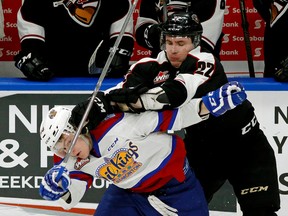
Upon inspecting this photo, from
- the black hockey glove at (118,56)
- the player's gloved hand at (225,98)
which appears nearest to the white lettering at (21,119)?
the black hockey glove at (118,56)

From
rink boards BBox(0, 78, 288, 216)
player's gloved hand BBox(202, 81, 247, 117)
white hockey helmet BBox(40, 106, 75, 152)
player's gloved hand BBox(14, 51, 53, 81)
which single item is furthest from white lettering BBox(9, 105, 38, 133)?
player's gloved hand BBox(202, 81, 247, 117)

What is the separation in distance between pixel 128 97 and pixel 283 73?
1182 mm

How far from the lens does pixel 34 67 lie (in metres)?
4.32

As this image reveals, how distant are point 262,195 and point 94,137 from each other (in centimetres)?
76

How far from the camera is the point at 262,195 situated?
3.68 meters

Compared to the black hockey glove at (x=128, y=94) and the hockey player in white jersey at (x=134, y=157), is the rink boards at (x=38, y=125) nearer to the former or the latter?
the hockey player in white jersey at (x=134, y=157)

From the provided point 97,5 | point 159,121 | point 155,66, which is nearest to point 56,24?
point 97,5

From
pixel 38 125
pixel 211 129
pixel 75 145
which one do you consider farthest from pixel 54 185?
pixel 38 125

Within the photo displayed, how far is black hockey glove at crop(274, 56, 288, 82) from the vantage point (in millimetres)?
4207

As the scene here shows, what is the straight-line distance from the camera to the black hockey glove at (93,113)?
330cm

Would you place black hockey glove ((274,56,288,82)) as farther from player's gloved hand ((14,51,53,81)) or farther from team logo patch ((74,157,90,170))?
team logo patch ((74,157,90,170))

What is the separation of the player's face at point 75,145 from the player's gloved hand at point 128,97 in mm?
185

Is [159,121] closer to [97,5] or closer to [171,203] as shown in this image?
[171,203]

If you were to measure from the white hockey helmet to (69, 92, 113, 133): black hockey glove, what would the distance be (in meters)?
0.03
